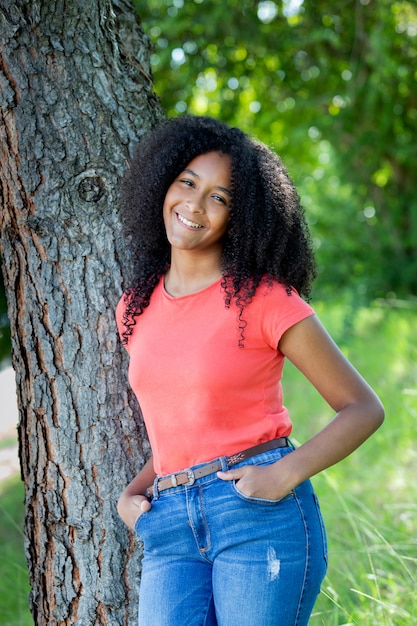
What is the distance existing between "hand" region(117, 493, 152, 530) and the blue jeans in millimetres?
118

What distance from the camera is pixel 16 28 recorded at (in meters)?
2.39

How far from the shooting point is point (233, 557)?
192 centimetres

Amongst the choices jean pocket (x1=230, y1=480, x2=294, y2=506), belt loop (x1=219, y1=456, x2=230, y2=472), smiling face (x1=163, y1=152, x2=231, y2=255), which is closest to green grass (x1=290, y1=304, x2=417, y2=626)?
jean pocket (x1=230, y1=480, x2=294, y2=506)

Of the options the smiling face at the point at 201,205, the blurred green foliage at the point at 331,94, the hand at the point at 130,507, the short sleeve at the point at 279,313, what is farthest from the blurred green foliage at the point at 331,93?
the hand at the point at 130,507

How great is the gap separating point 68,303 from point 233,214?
652 mm

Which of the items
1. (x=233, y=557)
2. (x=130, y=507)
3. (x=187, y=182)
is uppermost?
(x=187, y=182)

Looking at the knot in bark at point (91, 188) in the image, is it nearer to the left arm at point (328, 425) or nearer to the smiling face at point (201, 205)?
the smiling face at point (201, 205)

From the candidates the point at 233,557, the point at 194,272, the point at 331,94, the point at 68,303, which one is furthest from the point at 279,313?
the point at 331,94

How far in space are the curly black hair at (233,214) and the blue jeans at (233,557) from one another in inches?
18.5

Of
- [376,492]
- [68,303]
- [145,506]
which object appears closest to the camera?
[145,506]

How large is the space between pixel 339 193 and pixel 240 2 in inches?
168

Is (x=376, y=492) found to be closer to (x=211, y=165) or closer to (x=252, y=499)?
(x=252, y=499)

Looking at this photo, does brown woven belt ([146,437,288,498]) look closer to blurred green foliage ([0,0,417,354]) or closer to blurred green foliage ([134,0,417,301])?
blurred green foliage ([0,0,417,354])

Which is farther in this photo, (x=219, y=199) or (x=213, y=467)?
(x=219, y=199)
